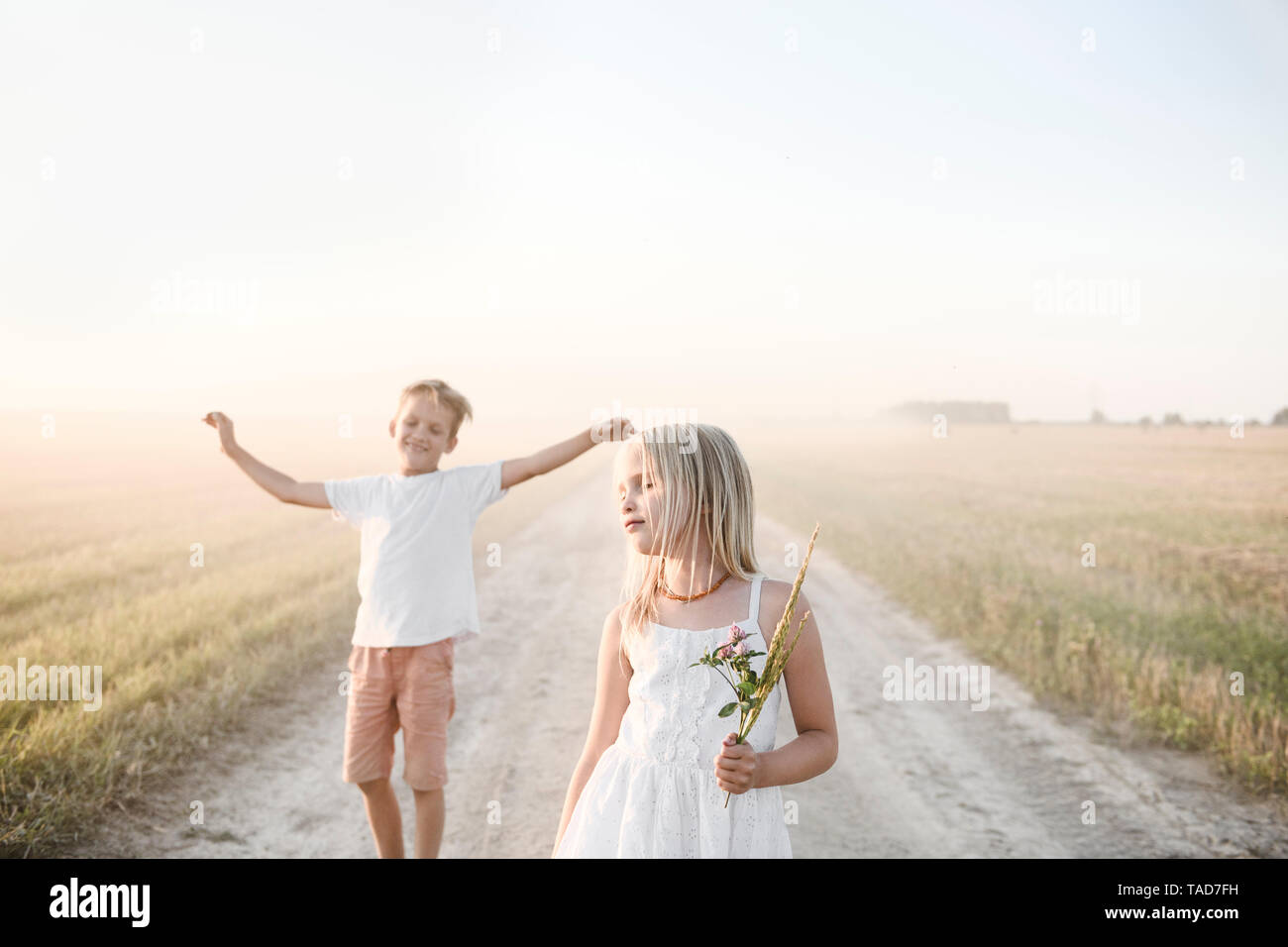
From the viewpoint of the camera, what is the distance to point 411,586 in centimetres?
375

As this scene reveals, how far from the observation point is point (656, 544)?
90.6 inches

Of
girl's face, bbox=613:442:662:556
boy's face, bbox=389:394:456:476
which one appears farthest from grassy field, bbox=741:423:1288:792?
boy's face, bbox=389:394:456:476

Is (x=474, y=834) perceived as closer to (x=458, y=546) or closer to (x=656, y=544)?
(x=458, y=546)

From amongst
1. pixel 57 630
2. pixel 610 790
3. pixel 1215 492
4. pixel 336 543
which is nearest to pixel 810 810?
pixel 610 790

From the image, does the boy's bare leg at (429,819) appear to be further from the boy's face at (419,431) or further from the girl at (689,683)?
the girl at (689,683)

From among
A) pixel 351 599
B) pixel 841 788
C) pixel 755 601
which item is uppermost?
pixel 755 601

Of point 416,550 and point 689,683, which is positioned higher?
point 416,550

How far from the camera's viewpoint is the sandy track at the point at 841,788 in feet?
15.2

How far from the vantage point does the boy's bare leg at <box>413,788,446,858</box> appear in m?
A: 3.86

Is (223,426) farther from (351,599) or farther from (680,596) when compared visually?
(351,599)

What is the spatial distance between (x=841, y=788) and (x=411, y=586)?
3.13 m

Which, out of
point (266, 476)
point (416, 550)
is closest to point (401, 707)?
point (416, 550)

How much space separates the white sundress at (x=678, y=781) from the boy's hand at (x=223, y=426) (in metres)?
2.44

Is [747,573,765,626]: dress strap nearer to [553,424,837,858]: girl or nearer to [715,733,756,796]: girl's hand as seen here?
[553,424,837,858]: girl
